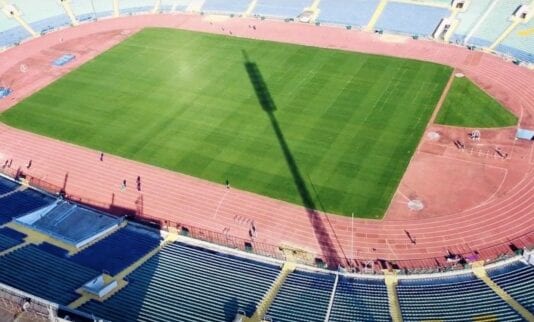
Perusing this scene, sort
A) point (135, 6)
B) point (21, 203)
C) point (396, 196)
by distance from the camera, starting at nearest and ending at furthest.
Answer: point (21, 203), point (396, 196), point (135, 6)

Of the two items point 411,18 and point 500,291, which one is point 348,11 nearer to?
point 411,18

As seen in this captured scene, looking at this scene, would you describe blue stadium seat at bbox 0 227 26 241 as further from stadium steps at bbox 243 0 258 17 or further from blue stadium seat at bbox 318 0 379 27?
blue stadium seat at bbox 318 0 379 27

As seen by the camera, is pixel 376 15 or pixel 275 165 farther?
pixel 376 15

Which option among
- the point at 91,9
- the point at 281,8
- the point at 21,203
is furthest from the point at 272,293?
the point at 91,9

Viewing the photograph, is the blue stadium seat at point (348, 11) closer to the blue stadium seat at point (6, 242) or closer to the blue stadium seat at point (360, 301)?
the blue stadium seat at point (360, 301)

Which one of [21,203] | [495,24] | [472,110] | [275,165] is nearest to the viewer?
[21,203]

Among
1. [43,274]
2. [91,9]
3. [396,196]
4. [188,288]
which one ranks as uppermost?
[396,196]

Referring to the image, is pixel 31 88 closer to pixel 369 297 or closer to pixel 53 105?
pixel 53 105

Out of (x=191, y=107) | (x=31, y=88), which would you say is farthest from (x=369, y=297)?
(x=31, y=88)
